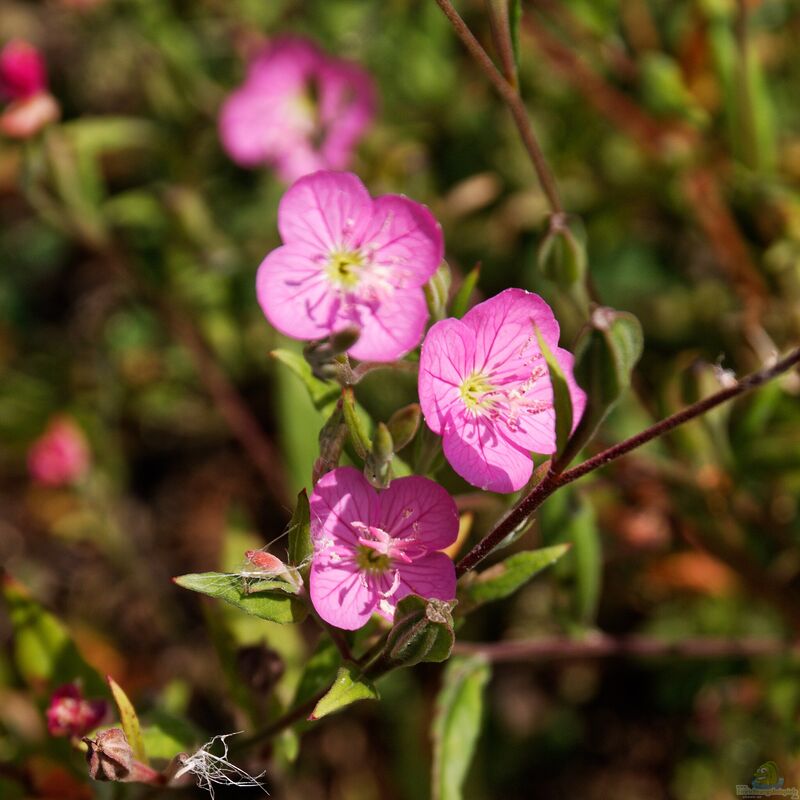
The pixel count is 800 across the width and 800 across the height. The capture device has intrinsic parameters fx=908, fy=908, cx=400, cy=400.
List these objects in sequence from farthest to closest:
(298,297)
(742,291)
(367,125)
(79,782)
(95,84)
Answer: (95,84), (367,125), (742,291), (79,782), (298,297)

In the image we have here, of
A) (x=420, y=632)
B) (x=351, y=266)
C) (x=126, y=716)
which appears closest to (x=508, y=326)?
(x=351, y=266)

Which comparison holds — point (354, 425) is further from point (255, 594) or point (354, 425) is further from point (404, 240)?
point (404, 240)

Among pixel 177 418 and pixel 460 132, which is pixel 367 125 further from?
pixel 177 418

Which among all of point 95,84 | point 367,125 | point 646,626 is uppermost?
point 95,84

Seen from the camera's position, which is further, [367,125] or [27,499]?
[27,499]

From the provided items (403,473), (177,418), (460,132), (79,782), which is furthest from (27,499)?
(403,473)

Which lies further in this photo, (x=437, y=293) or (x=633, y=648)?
(x=633, y=648)
